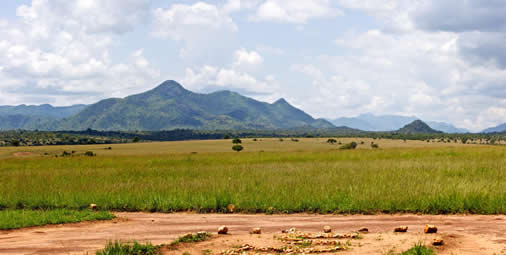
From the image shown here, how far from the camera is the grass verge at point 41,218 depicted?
13468 millimetres

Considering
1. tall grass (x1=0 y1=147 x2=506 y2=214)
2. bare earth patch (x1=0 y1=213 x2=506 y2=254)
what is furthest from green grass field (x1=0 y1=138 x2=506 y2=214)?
bare earth patch (x1=0 y1=213 x2=506 y2=254)

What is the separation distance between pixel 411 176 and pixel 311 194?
274 inches

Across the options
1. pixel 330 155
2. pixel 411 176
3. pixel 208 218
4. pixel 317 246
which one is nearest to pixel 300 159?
pixel 330 155

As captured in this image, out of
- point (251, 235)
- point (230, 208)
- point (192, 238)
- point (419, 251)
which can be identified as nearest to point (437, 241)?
point (419, 251)

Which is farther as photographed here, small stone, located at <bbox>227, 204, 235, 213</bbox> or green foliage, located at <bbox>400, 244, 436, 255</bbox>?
small stone, located at <bbox>227, 204, 235, 213</bbox>

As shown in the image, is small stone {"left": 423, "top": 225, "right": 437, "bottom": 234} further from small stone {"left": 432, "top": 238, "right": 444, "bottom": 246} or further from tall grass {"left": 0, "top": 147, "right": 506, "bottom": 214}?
tall grass {"left": 0, "top": 147, "right": 506, "bottom": 214}

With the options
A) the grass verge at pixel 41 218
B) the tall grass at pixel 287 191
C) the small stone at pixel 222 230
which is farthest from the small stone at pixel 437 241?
the grass verge at pixel 41 218

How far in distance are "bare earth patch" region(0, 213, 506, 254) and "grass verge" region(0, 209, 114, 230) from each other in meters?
0.49

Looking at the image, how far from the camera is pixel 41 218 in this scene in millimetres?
14055

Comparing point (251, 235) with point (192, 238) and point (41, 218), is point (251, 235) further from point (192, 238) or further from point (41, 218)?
point (41, 218)

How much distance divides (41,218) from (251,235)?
7.29m

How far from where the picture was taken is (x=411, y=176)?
70.8ft

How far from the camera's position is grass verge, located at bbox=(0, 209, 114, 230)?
1347cm

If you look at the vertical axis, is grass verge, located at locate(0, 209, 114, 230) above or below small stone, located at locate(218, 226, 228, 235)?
below
